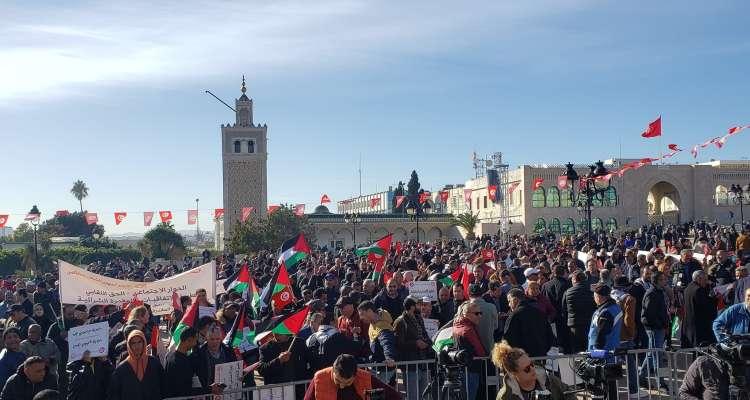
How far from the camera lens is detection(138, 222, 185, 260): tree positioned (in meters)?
54.1

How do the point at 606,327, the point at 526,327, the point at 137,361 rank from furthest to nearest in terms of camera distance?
the point at 526,327 < the point at 606,327 < the point at 137,361

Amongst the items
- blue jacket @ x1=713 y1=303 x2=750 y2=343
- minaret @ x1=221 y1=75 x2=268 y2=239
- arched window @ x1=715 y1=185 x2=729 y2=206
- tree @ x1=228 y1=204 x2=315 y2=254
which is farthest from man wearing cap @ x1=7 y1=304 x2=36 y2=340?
minaret @ x1=221 y1=75 x2=268 y2=239

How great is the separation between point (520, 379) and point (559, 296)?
20.4 feet

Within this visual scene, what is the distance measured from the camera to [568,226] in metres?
65.5

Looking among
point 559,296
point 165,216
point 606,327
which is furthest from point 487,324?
point 165,216

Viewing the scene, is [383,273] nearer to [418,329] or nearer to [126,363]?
[418,329]

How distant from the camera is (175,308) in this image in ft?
40.6

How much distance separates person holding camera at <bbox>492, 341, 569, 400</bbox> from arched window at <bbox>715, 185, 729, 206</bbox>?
215 ft

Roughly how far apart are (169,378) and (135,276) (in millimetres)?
19102

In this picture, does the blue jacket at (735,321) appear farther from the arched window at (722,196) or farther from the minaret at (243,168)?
the minaret at (243,168)

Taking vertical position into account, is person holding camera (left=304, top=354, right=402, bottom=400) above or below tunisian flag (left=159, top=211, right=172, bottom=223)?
below

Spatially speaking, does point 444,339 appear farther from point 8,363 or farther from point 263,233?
point 263,233

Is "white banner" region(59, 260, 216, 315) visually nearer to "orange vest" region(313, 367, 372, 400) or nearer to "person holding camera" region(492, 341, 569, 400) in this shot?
"orange vest" region(313, 367, 372, 400)

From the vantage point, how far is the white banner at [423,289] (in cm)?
1136
